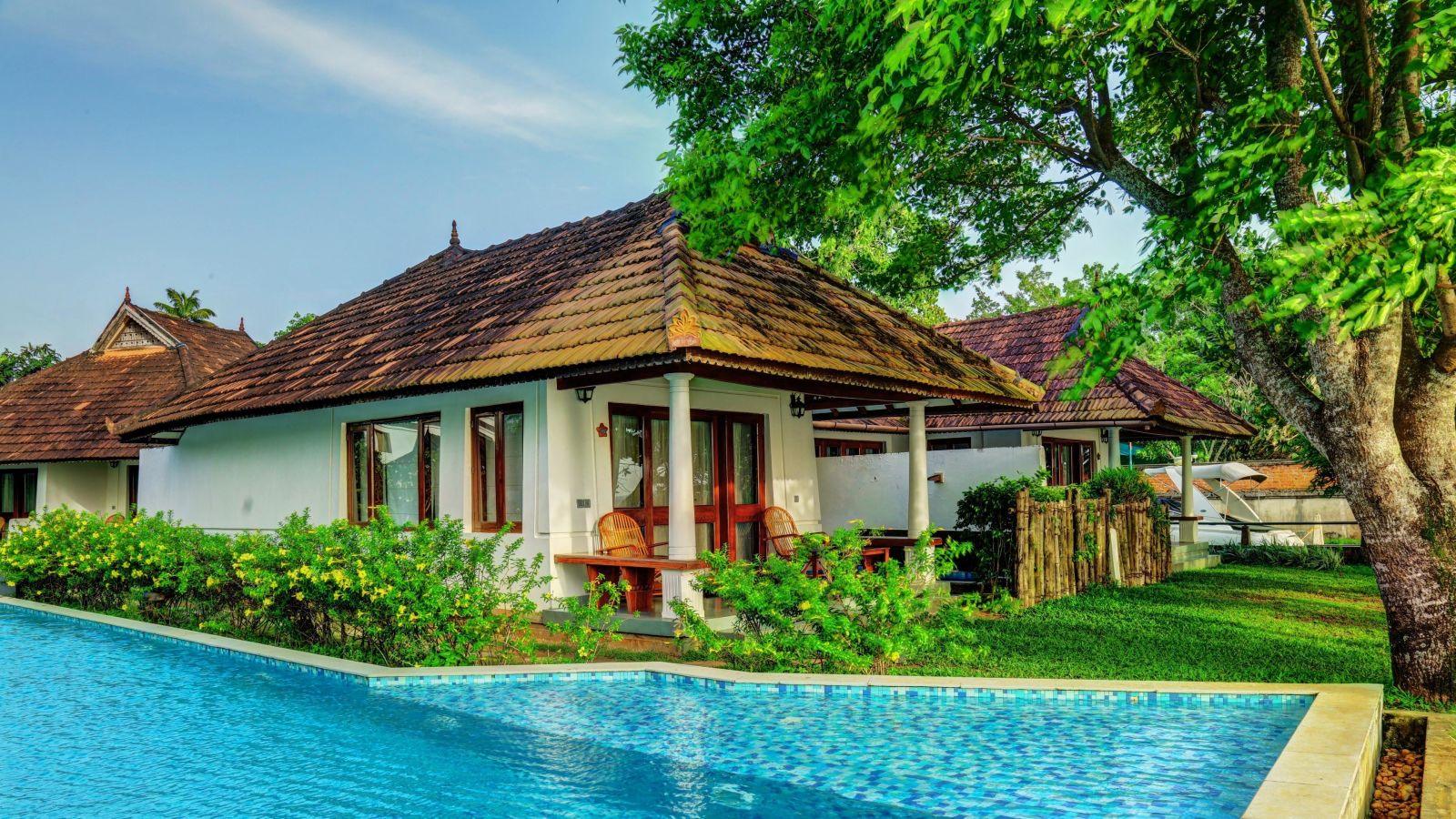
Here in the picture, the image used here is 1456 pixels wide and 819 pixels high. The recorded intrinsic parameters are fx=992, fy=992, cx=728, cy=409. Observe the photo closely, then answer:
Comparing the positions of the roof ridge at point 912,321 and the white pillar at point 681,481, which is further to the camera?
the roof ridge at point 912,321

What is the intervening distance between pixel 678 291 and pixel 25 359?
42.8 metres

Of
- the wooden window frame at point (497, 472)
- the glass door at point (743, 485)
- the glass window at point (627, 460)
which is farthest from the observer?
the glass door at point (743, 485)

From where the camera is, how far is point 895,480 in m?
17.7

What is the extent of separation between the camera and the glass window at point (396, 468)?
13.7 meters

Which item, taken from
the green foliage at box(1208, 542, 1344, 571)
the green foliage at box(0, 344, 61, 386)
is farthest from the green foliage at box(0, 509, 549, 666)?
the green foliage at box(0, 344, 61, 386)

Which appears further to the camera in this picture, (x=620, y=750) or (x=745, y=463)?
(x=745, y=463)

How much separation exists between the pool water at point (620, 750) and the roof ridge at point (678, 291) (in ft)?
10.6

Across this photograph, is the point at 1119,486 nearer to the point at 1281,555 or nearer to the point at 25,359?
the point at 1281,555

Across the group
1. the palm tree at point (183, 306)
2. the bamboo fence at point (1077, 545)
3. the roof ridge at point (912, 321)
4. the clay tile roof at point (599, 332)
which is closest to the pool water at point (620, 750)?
the clay tile roof at point (599, 332)

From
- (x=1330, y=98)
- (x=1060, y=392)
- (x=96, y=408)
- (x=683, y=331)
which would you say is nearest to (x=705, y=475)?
(x=683, y=331)

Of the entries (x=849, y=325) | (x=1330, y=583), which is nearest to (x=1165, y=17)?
(x=849, y=325)

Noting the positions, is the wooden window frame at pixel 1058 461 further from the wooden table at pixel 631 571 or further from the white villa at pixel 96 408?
the white villa at pixel 96 408

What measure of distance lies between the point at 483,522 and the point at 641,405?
251cm

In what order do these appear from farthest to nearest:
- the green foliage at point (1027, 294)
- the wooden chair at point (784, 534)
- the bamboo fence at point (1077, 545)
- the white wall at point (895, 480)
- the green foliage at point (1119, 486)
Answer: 1. the green foliage at point (1027, 294)
2. the white wall at point (895, 480)
3. the green foliage at point (1119, 486)
4. the wooden chair at point (784, 534)
5. the bamboo fence at point (1077, 545)
